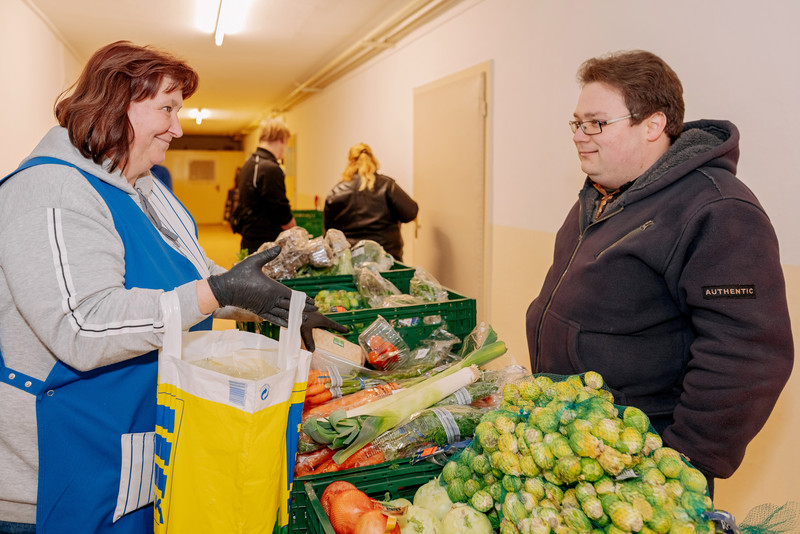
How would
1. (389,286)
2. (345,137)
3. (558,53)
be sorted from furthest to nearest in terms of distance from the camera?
(345,137), (558,53), (389,286)

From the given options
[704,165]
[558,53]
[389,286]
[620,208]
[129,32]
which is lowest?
[389,286]

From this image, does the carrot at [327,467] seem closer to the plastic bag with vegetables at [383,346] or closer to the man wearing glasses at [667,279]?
the plastic bag with vegetables at [383,346]

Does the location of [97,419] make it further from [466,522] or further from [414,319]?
[414,319]

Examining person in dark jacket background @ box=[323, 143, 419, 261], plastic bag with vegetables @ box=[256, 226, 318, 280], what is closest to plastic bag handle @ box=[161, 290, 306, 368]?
plastic bag with vegetables @ box=[256, 226, 318, 280]

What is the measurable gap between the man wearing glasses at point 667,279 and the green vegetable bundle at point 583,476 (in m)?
0.43

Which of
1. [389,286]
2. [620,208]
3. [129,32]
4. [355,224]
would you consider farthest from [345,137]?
[620,208]

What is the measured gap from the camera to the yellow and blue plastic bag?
1.14m

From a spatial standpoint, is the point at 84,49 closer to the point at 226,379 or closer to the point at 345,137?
the point at 345,137

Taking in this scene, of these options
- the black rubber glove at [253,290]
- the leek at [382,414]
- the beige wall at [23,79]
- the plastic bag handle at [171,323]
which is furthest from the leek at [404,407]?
the beige wall at [23,79]

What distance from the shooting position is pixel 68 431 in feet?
4.24

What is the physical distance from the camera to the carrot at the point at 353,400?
1.56 m

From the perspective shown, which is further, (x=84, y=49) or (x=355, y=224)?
(x=84, y=49)

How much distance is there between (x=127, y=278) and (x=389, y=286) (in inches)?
55.8

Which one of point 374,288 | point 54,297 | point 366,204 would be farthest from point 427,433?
point 366,204
